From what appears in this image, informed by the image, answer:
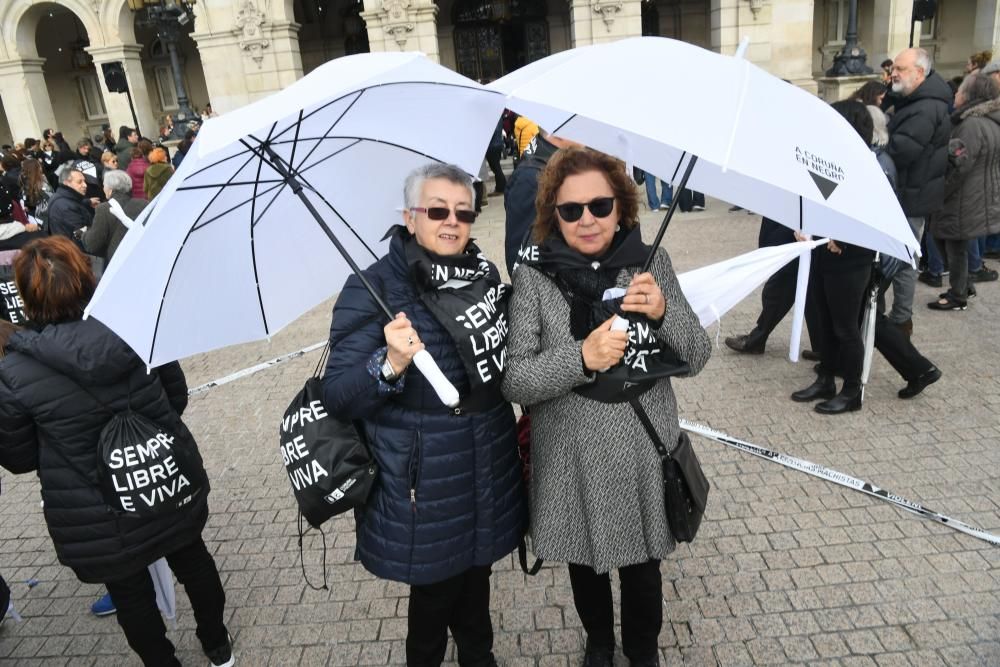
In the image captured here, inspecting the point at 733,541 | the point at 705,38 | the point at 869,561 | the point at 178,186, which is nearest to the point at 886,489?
the point at 869,561

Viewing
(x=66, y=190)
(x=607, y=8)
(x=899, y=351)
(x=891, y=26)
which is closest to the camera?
(x=899, y=351)

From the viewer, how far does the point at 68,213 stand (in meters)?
7.32

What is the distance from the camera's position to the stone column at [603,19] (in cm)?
1734

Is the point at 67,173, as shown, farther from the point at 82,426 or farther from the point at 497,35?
the point at 497,35

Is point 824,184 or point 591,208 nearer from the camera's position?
point 824,184

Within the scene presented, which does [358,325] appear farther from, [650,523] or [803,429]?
[803,429]

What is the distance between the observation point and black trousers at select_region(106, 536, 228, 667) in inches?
111

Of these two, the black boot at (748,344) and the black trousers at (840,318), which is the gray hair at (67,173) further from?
the black trousers at (840,318)

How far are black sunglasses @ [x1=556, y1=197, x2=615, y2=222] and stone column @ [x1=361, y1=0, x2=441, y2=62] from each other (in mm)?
16341

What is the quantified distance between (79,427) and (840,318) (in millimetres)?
4373

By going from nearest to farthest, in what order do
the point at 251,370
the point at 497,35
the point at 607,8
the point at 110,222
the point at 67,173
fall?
the point at 251,370 < the point at 110,222 < the point at 67,173 < the point at 607,8 < the point at 497,35

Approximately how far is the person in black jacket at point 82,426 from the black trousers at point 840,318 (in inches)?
155

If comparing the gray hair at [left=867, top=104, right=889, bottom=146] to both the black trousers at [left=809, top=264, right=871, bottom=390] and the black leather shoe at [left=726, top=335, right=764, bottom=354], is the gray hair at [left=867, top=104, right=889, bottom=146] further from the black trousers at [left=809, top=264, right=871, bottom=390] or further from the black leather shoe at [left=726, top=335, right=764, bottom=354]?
the black leather shoe at [left=726, top=335, right=764, bottom=354]

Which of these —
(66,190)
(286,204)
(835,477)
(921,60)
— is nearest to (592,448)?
(286,204)
